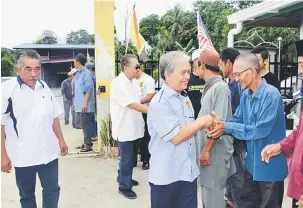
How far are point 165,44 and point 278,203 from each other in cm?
3173

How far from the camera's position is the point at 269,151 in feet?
8.39

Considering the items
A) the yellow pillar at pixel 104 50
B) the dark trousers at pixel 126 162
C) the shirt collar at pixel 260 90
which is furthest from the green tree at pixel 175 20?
the shirt collar at pixel 260 90

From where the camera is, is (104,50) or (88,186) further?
(104,50)

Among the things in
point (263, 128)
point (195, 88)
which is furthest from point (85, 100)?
point (263, 128)

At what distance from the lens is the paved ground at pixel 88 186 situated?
4.24 m

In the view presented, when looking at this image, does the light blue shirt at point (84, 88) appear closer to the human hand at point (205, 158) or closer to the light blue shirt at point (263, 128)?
the human hand at point (205, 158)

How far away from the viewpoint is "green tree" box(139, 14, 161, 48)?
131ft

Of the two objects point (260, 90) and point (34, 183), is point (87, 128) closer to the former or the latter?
point (34, 183)

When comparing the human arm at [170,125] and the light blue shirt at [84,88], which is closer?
the human arm at [170,125]

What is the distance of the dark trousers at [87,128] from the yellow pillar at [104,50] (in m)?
0.50

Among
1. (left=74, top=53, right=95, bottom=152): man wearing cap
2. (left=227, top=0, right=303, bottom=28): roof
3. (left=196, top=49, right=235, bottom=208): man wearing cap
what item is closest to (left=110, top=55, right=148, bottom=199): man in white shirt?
(left=196, top=49, right=235, bottom=208): man wearing cap

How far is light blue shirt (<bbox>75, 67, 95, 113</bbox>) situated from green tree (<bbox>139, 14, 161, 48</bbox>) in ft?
107

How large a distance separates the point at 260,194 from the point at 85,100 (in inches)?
164

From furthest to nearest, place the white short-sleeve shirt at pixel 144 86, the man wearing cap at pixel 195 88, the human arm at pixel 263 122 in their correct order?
the white short-sleeve shirt at pixel 144 86, the man wearing cap at pixel 195 88, the human arm at pixel 263 122
